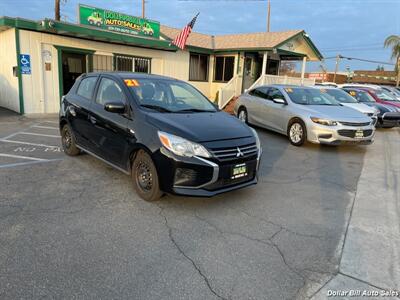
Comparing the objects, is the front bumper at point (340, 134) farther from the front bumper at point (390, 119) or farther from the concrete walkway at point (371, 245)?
the front bumper at point (390, 119)

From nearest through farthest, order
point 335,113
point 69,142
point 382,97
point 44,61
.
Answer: point 69,142, point 335,113, point 44,61, point 382,97

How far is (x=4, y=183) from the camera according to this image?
15.2 feet

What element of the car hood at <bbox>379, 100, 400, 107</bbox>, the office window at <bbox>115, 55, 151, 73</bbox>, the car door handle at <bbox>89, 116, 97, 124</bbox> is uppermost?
the office window at <bbox>115, 55, 151, 73</bbox>

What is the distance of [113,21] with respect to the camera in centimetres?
1254

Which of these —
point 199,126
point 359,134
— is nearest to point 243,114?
point 359,134

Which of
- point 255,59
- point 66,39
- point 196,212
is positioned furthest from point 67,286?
point 255,59

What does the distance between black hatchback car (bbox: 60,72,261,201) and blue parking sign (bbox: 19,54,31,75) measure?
6628 millimetres

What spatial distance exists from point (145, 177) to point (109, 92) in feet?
5.45

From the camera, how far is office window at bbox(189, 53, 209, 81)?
17203 millimetres

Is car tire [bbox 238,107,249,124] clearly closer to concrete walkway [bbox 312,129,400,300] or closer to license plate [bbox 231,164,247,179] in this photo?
concrete walkway [bbox 312,129,400,300]

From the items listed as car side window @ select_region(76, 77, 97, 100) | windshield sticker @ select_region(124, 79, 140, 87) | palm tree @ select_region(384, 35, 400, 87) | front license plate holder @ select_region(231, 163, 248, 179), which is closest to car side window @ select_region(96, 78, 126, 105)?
windshield sticker @ select_region(124, 79, 140, 87)

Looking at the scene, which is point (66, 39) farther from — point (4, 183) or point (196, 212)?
point (196, 212)

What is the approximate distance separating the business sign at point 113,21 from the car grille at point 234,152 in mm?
10462

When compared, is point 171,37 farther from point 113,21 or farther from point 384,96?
point 384,96
